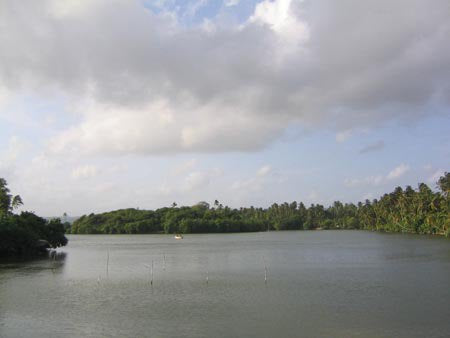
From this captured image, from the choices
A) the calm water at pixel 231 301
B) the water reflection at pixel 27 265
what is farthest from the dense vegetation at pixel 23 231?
the calm water at pixel 231 301

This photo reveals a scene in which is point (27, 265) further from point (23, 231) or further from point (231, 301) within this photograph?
point (231, 301)

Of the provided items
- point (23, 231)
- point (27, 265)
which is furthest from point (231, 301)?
point (23, 231)

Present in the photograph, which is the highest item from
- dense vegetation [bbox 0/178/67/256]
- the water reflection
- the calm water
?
dense vegetation [bbox 0/178/67/256]

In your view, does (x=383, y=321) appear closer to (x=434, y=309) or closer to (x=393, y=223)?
(x=434, y=309)

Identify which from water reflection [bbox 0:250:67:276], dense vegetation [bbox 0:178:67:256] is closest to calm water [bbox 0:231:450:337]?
water reflection [bbox 0:250:67:276]

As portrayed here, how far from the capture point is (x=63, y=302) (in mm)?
39969

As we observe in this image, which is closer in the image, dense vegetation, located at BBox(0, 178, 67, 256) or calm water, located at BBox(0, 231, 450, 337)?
calm water, located at BBox(0, 231, 450, 337)

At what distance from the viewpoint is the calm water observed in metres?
30.1

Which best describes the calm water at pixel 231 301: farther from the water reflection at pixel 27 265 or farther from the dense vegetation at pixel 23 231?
the dense vegetation at pixel 23 231

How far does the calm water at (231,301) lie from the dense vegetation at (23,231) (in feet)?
42.0

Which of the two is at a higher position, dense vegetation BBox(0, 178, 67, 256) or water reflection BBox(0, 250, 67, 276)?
dense vegetation BBox(0, 178, 67, 256)

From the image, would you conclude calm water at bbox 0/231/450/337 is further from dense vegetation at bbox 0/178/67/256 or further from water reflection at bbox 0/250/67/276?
dense vegetation at bbox 0/178/67/256

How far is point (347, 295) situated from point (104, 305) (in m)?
21.7

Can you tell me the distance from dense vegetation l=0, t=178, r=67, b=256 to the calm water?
42.0ft
